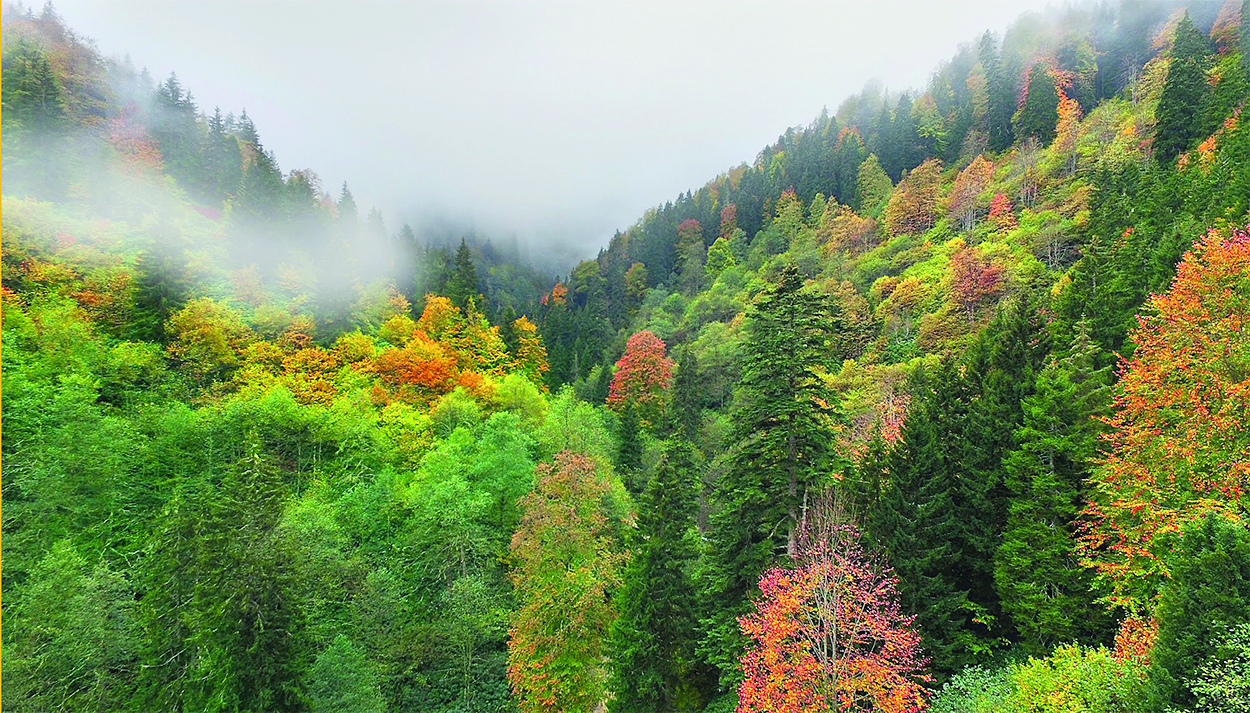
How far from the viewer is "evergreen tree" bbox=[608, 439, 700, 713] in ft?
66.4

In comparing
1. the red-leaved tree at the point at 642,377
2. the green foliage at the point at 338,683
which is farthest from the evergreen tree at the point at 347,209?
the green foliage at the point at 338,683

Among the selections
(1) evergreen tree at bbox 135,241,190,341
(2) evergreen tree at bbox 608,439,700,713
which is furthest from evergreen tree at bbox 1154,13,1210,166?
(1) evergreen tree at bbox 135,241,190,341

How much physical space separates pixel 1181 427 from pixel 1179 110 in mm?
48279

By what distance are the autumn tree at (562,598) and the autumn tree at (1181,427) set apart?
16.5 metres

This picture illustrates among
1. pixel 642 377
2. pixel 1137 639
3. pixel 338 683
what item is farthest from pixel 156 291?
pixel 1137 639

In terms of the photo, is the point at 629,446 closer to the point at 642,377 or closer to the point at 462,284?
the point at 642,377

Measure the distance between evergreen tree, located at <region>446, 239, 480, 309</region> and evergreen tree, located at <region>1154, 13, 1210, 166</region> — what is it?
64.0 m

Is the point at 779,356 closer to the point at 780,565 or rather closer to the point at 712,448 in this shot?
the point at 780,565

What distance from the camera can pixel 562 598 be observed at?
20078mm

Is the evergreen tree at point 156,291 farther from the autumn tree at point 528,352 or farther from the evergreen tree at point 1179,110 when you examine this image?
the evergreen tree at point 1179,110

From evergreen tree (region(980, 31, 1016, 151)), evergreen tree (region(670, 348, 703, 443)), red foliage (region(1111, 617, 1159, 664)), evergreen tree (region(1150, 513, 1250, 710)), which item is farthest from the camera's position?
evergreen tree (region(980, 31, 1016, 151))

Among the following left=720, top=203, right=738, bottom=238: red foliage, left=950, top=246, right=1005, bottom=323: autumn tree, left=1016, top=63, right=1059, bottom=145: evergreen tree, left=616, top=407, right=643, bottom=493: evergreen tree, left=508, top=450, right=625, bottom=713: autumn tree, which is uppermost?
left=1016, top=63, right=1059, bottom=145: evergreen tree

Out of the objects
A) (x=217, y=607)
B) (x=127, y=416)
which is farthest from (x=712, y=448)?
(x=127, y=416)

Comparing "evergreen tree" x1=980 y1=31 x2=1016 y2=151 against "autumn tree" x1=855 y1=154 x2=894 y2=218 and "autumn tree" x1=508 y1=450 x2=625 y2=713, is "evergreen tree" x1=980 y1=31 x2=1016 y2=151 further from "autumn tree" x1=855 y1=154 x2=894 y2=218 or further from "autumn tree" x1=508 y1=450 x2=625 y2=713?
"autumn tree" x1=508 y1=450 x2=625 y2=713
